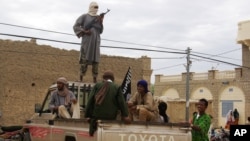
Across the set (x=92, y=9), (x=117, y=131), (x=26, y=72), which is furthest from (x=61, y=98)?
(x=26, y=72)

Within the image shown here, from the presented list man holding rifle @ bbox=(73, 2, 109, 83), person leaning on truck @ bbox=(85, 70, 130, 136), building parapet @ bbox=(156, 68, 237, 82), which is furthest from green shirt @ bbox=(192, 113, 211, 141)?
building parapet @ bbox=(156, 68, 237, 82)

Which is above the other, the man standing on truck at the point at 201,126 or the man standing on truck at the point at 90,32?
the man standing on truck at the point at 90,32

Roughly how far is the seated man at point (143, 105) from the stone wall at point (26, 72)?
16416 millimetres

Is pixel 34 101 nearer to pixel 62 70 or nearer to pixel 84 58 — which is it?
pixel 62 70

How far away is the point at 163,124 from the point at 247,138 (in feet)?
3.92

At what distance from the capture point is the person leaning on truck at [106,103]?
6871mm

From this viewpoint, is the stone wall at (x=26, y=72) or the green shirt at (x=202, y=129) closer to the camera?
the green shirt at (x=202, y=129)

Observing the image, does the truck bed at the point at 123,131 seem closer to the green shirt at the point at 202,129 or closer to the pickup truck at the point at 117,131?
the pickup truck at the point at 117,131

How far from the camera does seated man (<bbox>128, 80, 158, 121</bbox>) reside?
24.2ft

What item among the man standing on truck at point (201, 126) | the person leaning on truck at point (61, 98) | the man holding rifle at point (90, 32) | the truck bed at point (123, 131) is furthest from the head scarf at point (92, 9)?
the man standing on truck at point (201, 126)

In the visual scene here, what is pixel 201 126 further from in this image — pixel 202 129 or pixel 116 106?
pixel 116 106

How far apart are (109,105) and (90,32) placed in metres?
3.77

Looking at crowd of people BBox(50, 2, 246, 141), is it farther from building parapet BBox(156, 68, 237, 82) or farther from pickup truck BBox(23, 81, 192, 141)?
building parapet BBox(156, 68, 237, 82)

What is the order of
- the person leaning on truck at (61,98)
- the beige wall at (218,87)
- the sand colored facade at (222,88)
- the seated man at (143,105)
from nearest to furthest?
the seated man at (143,105) → the person leaning on truck at (61,98) → the sand colored facade at (222,88) → the beige wall at (218,87)
